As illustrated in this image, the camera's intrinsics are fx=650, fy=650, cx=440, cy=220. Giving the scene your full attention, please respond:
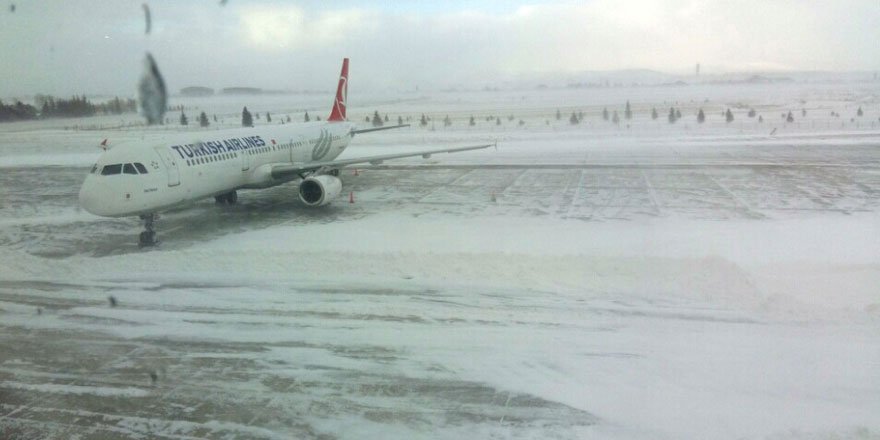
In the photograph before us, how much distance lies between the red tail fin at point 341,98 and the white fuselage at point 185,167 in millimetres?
4903

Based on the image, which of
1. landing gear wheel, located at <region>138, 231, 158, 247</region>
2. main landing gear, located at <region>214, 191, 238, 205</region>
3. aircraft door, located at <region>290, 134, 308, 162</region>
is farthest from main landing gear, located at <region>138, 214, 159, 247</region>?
aircraft door, located at <region>290, 134, 308, 162</region>

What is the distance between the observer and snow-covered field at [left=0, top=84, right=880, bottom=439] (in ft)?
22.2

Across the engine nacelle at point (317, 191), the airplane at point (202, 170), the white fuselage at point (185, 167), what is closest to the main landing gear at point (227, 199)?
the airplane at point (202, 170)

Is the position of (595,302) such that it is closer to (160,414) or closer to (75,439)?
(160,414)

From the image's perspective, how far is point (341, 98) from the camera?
28.8 meters

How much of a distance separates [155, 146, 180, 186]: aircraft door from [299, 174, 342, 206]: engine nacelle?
13.2 ft

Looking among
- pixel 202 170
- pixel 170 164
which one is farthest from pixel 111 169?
pixel 202 170

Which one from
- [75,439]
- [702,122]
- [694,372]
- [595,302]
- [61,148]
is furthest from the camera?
[702,122]

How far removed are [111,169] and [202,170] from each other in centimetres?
283

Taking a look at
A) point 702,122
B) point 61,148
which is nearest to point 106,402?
point 61,148

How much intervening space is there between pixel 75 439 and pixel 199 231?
11.0 metres

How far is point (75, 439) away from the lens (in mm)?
6328

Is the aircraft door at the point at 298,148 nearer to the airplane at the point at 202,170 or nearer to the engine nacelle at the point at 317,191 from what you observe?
the airplane at the point at 202,170

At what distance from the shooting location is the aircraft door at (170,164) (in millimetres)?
15586
